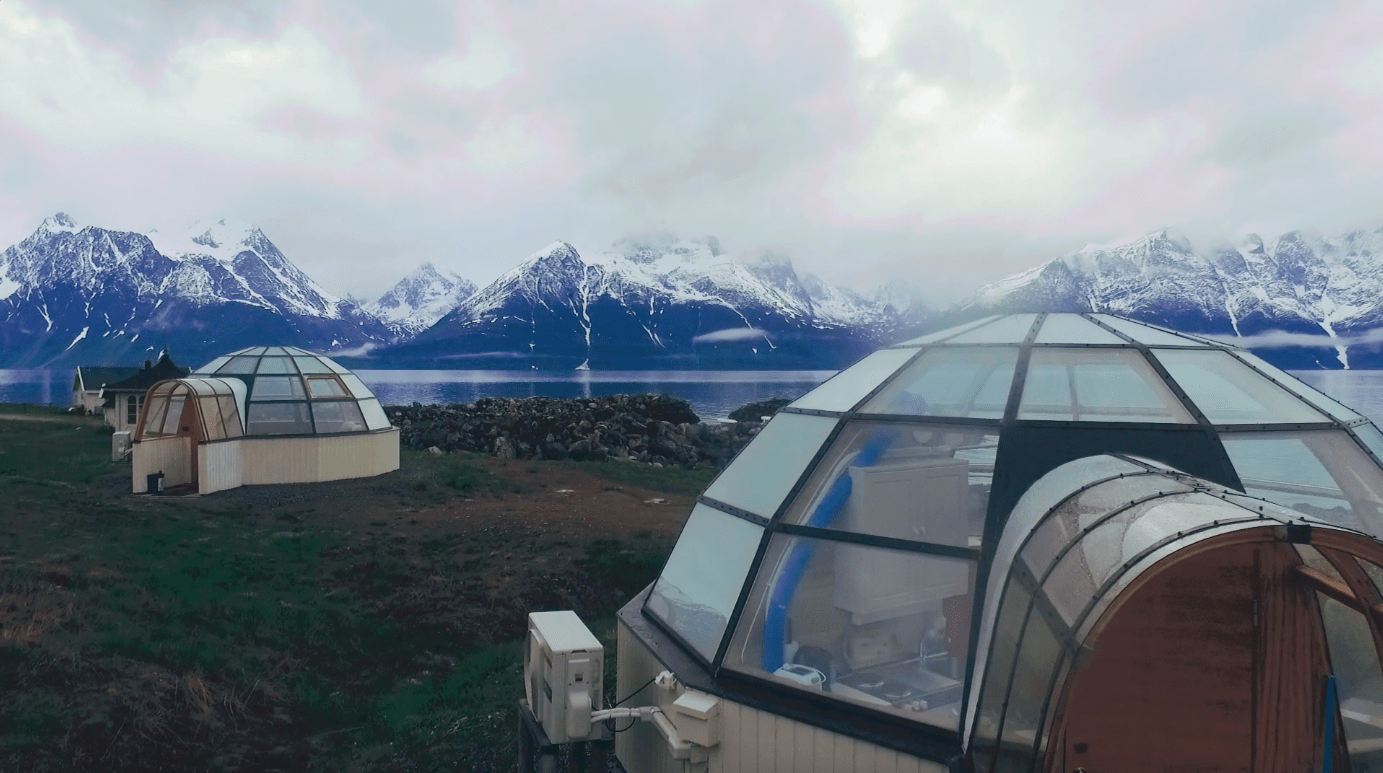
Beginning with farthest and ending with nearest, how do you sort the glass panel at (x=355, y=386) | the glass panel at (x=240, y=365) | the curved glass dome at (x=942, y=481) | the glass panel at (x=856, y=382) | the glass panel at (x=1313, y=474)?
the glass panel at (x=355, y=386)
the glass panel at (x=240, y=365)
the glass panel at (x=856, y=382)
the glass panel at (x=1313, y=474)
the curved glass dome at (x=942, y=481)

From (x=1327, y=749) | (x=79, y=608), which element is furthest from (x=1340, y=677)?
(x=79, y=608)

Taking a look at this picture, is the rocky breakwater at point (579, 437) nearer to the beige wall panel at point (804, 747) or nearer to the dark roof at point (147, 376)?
the dark roof at point (147, 376)

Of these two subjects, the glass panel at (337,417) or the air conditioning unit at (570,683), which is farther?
the glass panel at (337,417)

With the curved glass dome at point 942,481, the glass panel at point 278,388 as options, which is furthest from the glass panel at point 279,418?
the curved glass dome at point 942,481

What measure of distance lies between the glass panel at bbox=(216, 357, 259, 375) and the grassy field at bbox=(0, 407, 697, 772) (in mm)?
4852

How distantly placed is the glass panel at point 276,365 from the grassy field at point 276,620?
501 centimetres

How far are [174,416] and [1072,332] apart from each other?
1082 inches

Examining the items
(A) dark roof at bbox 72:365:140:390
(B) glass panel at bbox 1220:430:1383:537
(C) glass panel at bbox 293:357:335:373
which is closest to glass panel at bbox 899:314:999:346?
(B) glass panel at bbox 1220:430:1383:537

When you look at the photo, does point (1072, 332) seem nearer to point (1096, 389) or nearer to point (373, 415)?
point (1096, 389)

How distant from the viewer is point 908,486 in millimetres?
5816

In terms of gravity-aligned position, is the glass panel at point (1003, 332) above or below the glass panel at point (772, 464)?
above

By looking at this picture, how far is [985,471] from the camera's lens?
5559 millimetres

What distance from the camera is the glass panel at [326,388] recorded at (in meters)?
24.6

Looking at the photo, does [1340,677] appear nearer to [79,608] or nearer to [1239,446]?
[1239,446]
